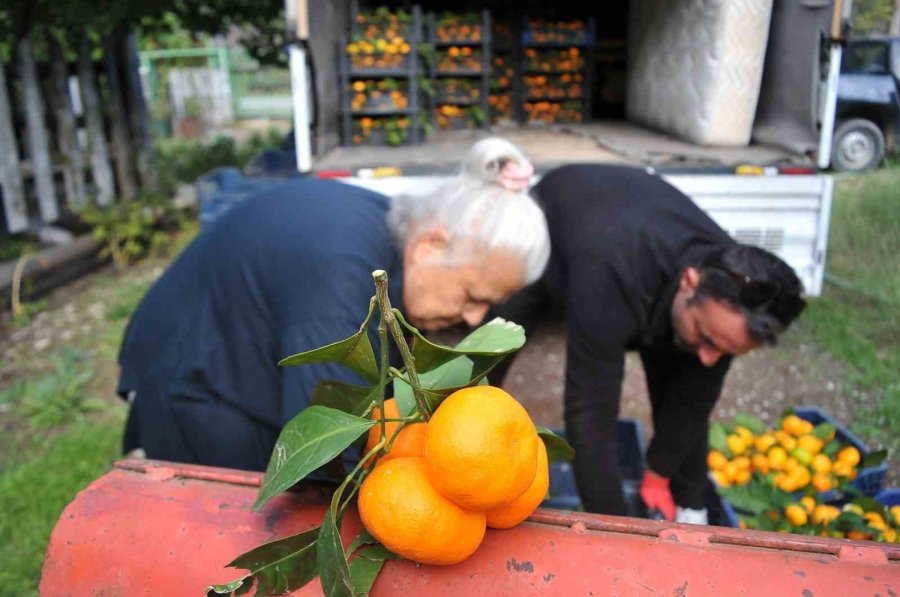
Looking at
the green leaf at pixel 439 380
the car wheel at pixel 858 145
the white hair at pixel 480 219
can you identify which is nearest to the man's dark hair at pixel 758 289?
the white hair at pixel 480 219

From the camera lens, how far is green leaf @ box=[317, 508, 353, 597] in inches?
27.1

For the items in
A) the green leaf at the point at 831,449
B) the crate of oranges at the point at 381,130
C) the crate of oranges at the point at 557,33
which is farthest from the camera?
the crate of oranges at the point at 557,33

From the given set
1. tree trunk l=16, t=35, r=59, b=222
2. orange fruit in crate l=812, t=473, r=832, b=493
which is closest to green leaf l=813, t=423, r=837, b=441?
Answer: orange fruit in crate l=812, t=473, r=832, b=493

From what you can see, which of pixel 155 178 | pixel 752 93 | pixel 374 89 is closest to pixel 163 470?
pixel 752 93

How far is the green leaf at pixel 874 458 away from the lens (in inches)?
91.9

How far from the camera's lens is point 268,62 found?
838 cm

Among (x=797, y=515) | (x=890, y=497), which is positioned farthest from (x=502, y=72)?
(x=797, y=515)

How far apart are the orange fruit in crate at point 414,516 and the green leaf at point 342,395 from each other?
94 millimetres

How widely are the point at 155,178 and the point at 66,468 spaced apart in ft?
16.2

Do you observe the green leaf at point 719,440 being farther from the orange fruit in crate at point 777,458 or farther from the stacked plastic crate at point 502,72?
the stacked plastic crate at point 502,72

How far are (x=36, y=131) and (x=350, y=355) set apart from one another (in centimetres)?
630

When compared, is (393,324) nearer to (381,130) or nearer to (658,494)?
(658,494)

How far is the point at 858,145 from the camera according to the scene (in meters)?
3.71

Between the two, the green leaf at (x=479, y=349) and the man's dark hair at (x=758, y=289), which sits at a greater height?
the green leaf at (x=479, y=349)
